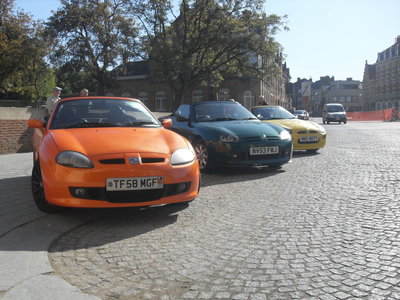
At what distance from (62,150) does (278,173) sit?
4.40m

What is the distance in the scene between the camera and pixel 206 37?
32.0 metres

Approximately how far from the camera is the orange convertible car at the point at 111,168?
374 centimetres

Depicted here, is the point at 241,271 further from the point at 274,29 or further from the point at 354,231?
the point at 274,29

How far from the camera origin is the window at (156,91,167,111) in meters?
50.4

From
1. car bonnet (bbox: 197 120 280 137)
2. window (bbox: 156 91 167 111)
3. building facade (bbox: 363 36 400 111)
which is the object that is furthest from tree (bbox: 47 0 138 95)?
building facade (bbox: 363 36 400 111)

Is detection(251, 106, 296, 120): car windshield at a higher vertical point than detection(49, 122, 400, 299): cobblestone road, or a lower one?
higher

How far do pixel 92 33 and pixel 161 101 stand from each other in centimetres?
1744

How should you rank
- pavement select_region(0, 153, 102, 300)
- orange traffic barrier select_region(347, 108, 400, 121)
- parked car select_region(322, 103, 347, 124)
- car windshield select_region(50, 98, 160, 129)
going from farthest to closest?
orange traffic barrier select_region(347, 108, 400, 121) < parked car select_region(322, 103, 347, 124) < car windshield select_region(50, 98, 160, 129) < pavement select_region(0, 153, 102, 300)

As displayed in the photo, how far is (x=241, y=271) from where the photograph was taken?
2.70 m

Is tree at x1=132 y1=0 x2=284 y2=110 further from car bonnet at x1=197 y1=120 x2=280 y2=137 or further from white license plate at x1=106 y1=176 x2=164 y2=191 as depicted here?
white license plate at x1=106 y1=176 x2=164 y2=191

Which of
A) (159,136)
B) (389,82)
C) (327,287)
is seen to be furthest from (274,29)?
(389,82)

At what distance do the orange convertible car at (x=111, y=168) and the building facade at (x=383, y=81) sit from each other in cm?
8835

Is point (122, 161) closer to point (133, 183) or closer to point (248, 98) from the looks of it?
point (133, 183)

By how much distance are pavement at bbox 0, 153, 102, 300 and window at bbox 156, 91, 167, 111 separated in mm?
45307
